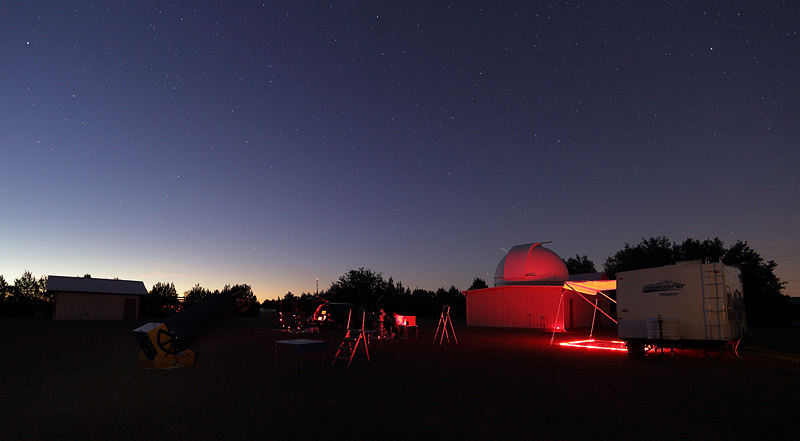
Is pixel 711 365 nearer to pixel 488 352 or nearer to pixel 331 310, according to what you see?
pixel 488 352

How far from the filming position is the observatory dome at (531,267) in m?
28.1

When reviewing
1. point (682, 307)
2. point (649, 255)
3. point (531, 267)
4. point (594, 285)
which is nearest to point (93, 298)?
point (531, 267)

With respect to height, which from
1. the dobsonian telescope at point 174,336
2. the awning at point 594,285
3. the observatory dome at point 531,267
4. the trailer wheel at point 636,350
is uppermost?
the observatory dome at point 531,267

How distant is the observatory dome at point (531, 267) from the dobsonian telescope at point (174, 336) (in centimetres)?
2010

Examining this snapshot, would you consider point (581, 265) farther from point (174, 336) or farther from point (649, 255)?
point (174, 336)

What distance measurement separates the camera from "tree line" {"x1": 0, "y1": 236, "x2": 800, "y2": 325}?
114 feet

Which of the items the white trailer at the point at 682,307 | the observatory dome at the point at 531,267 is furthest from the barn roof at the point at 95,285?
the white trailer at the point at 682,307

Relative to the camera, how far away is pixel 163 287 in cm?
6150

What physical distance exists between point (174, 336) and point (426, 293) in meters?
43.4

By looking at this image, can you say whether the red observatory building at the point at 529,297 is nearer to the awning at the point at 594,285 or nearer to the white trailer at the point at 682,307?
the awning at the point at 594,285

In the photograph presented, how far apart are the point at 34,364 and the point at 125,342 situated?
5.57 meters

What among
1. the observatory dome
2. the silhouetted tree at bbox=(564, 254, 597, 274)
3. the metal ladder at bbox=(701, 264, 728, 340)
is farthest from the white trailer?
the silhouetted tree at bbox=(564, 254, 597, 274)

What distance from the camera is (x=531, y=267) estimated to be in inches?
1121

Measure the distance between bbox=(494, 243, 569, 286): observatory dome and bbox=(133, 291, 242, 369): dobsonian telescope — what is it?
20.1m
